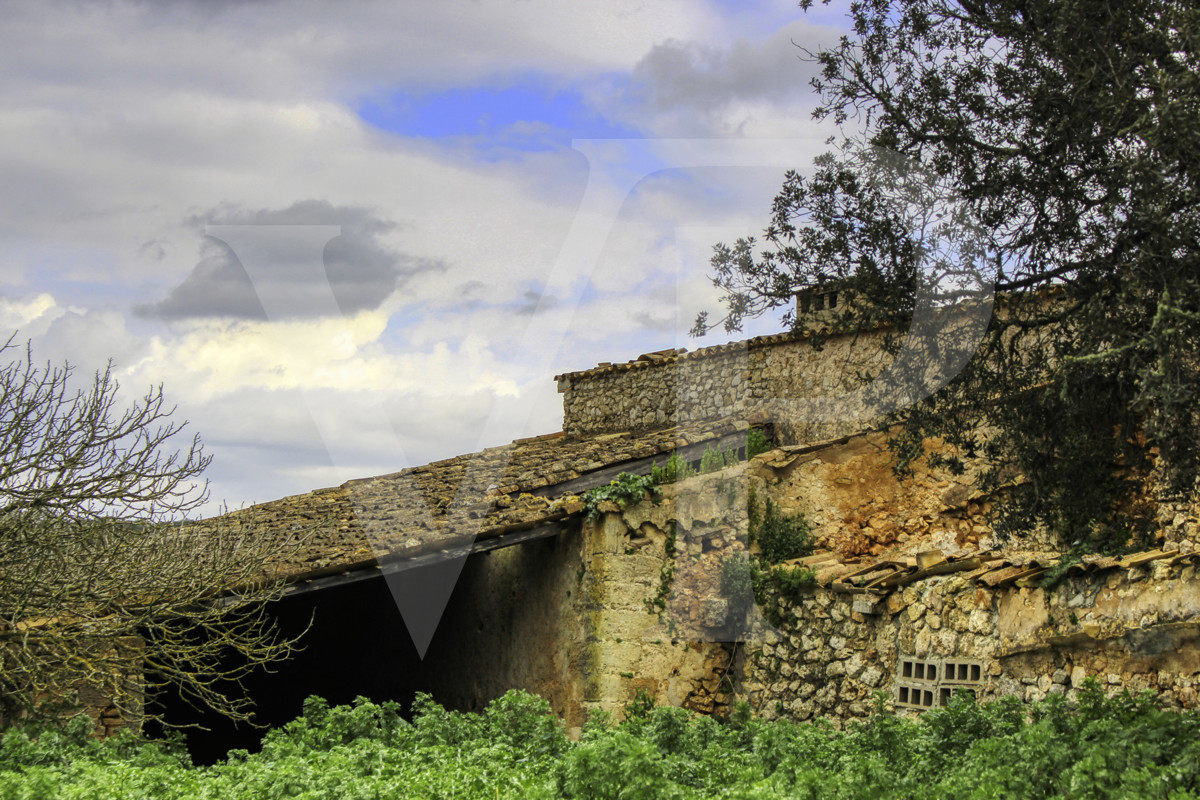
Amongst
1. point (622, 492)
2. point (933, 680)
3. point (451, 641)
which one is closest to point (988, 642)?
point (933, 680)

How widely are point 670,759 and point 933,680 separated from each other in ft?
9.82

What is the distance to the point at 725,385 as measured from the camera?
17.2 metres

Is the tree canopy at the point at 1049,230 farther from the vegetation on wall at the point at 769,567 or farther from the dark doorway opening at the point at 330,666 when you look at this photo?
the dark doorway opening at the point at 330,666

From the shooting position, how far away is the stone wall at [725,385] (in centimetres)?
1542

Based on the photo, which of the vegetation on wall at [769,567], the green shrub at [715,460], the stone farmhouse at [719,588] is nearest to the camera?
the stone farmhouse at [719,588]

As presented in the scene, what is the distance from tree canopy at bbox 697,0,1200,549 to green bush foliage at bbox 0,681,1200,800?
1.55 meters

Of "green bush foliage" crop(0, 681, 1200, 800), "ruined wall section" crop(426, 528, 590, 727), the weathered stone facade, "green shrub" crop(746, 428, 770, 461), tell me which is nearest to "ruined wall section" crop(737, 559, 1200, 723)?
the weathered stone facade

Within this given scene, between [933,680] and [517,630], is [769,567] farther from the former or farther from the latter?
[517,630]

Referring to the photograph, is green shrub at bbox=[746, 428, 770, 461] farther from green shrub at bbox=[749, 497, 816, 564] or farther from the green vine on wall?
the green vine on wall

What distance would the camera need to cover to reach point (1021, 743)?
628cm

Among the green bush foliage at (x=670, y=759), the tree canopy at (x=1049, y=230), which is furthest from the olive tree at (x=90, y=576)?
the tree canopy at (x=1049, y=230)

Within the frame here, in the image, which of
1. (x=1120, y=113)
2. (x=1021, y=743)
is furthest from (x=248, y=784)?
(x=1120, y=113)

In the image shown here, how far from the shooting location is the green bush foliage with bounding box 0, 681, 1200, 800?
19.3ft

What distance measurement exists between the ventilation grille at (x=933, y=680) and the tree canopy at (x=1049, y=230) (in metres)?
1.57
